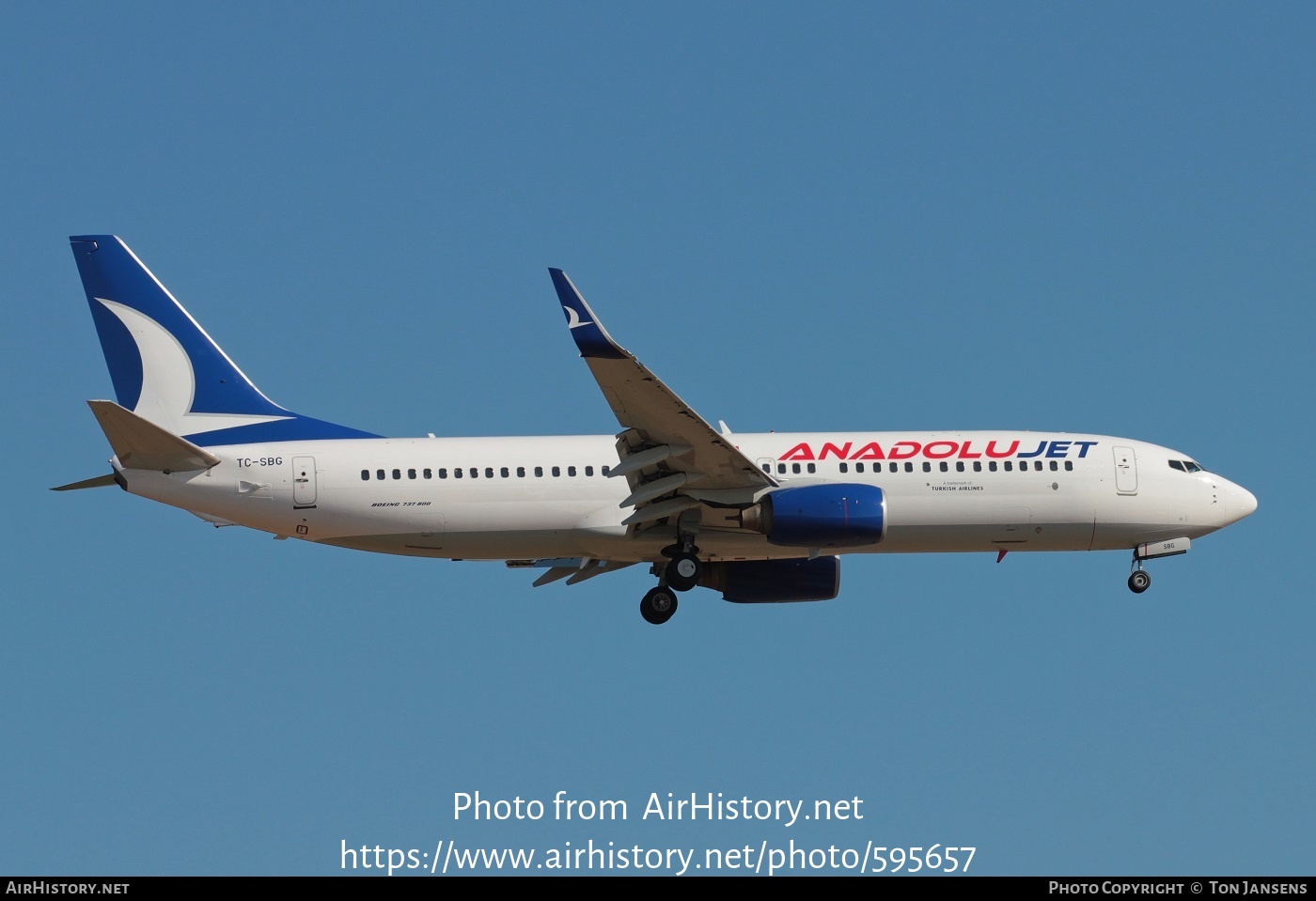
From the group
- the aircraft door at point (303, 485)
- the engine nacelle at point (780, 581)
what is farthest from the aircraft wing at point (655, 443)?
the aircraft door at point (303, 485)

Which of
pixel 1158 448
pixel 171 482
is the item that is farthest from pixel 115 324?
pixel 1158 448

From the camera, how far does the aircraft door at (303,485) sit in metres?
42.4

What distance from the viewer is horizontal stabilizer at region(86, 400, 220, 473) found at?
132 ft

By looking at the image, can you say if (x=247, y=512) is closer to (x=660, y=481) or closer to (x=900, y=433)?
(x=660, y=481)

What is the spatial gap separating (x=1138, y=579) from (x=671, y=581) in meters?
12.4

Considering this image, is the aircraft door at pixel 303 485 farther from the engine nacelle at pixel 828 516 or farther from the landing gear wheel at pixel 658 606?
the engine nacelle at pixel 828 516

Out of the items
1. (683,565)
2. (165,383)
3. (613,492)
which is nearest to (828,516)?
(683,565)

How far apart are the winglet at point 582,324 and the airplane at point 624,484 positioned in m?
3.10

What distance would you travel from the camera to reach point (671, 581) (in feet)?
144

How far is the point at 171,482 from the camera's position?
41.8 metres
